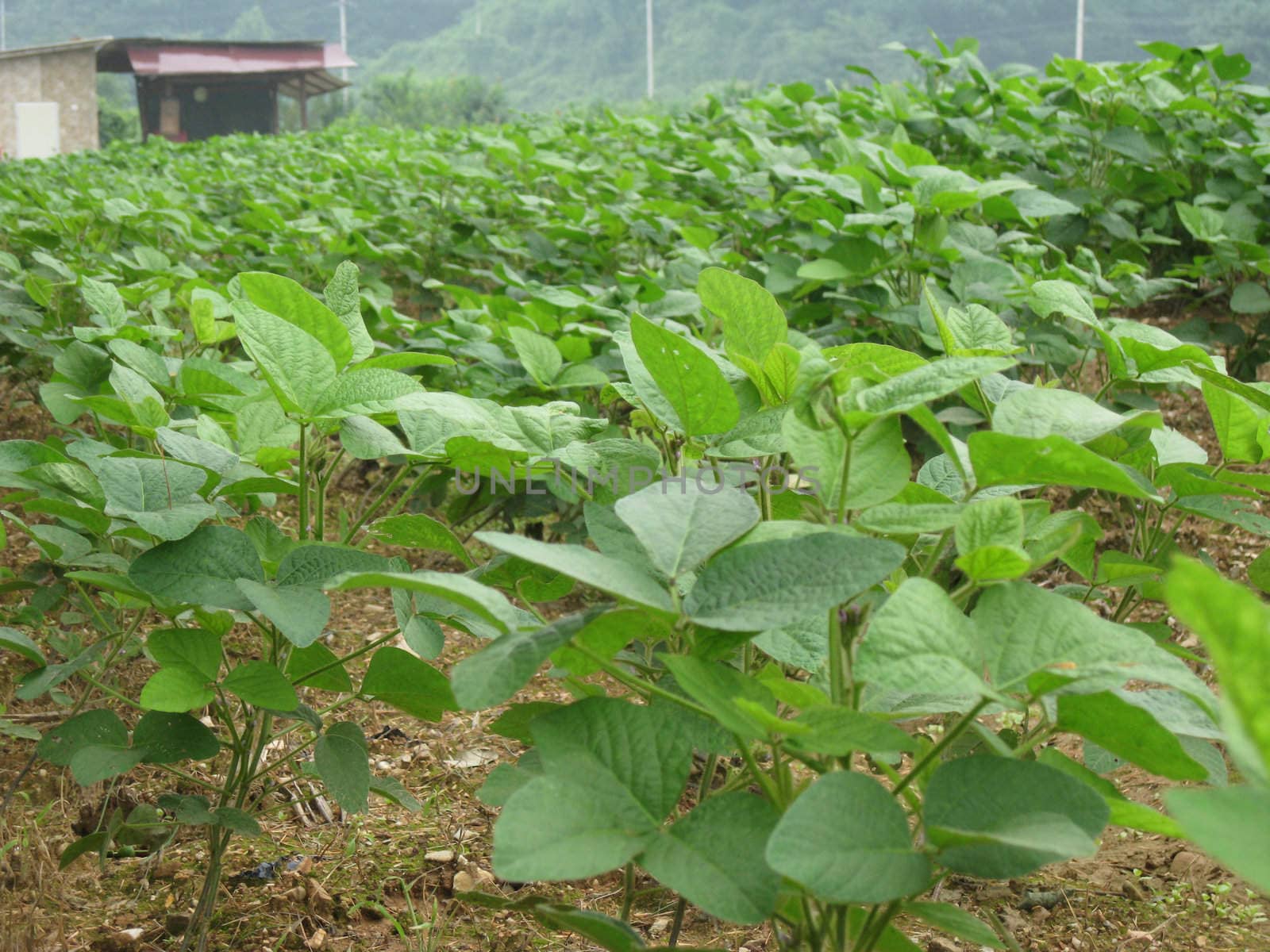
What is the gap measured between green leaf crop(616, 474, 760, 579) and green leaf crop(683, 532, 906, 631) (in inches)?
0.5

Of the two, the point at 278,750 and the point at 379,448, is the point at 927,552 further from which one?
the point at 278,750

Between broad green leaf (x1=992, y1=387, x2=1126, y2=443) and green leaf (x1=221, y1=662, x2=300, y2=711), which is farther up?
broad green leaf (x1=992, y1=387, x2=1126, y2=443)

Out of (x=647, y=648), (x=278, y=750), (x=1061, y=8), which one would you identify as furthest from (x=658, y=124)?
(x=1061, y=8)

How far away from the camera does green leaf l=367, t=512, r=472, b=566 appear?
0.83 m

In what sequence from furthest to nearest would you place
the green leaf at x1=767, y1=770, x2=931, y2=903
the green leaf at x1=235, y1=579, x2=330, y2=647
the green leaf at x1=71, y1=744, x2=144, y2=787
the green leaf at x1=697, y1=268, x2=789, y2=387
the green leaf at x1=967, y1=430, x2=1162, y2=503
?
the green leaf at x1=71, y1=744, x2=144, y2=787
the green leaf at x1=697, y1=268, x2=789, y2=387
the green leaf at x1=235, y1=579, x2=330, y2=647
the green leaf at x1=967, y1=430, x2=1162, y2=503
the green leaf at x1=767, y1=770, x2=931, y2=903

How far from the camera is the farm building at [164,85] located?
20.7m

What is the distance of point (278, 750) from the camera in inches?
60.6

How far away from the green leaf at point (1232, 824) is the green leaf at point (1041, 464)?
26 centimetres

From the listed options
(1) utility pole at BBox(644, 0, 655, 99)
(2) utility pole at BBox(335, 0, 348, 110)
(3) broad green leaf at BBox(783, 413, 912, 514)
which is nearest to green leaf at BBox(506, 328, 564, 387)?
(3) broad green leaf at BBox(783, 413, 912, 514)

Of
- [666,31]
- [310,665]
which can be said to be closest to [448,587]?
[310,665]

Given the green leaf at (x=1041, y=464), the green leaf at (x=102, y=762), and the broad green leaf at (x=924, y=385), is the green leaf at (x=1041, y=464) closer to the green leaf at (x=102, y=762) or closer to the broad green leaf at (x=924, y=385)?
the broad green leaf at (x=924, y=385)

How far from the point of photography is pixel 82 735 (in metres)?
0.98

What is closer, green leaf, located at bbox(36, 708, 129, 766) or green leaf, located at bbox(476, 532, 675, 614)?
green leaf, located at bbox(476, 532, 675, 614)

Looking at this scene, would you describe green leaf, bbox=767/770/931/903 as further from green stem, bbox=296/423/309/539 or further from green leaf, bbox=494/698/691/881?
green stem, bbox=296/423/309/539
